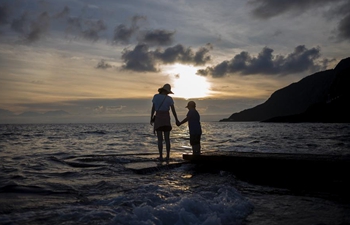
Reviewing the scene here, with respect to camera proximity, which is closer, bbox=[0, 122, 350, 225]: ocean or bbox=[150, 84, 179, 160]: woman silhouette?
bbox=[0, 122, 350, 225]: ocean

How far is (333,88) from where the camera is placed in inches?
5226

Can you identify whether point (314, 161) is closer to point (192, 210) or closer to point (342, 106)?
point (192, 210)

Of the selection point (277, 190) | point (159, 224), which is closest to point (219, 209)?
point (159, 224)

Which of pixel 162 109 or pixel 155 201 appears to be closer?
pixel 155 201

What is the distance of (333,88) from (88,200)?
14994cm

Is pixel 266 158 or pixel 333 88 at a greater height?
pixel 333 88

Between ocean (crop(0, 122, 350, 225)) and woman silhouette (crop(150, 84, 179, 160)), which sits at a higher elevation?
woman silhouette (crop(150, 84, 179, 160))

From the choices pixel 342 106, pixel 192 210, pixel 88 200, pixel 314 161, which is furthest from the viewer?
pixel 342 106

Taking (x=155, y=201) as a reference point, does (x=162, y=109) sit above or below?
above

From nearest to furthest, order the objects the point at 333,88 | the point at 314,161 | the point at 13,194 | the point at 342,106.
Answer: the point at 13,194, the point at 314,161, the point at 342,106, the point at 333,88

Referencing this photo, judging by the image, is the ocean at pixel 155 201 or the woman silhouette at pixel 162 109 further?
the woman silhouette at pixel 162 109

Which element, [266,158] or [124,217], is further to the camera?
[266,158]

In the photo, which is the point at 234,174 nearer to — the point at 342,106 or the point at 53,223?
the point at 53,223

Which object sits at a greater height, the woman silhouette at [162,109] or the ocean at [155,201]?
the woman silhouette at [162,109]
